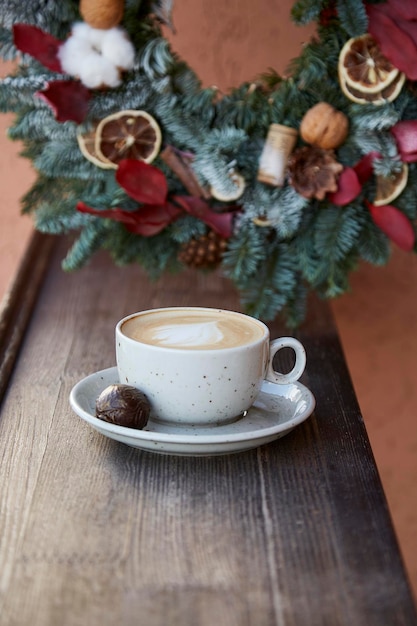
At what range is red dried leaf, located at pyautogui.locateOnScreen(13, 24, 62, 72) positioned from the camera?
29.9 inches

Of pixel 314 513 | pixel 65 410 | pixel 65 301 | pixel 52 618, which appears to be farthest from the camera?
pixel 65 301

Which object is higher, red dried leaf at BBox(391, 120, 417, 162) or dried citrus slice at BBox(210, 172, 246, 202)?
red dried leaf at BBox(391, 120, 417, 162)

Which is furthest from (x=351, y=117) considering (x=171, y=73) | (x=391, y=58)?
(x=171, y=73)

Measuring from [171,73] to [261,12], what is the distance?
0.39m

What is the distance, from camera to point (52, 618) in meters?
0.40

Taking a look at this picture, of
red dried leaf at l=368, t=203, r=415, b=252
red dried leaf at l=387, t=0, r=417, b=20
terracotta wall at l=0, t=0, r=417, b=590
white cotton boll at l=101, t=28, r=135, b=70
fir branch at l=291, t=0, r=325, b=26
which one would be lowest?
terracotta wall at l=0, t=0, r=417, b=590

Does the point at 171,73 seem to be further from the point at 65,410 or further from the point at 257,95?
the point at 65,410

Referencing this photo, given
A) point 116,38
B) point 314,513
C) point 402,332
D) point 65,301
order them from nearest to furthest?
point 314,513
point 116,38
point 65,301
point 402,332

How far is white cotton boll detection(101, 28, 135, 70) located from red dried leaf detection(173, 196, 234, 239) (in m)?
0.15

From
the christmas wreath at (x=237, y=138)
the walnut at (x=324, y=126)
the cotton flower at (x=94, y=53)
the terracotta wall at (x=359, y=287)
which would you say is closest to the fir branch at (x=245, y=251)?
the christmas wreath at (x=237, y=138)

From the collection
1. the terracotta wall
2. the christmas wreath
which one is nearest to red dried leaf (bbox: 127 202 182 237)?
the christmas wreath

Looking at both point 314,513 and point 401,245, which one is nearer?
point 314,513

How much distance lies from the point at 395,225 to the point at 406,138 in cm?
9

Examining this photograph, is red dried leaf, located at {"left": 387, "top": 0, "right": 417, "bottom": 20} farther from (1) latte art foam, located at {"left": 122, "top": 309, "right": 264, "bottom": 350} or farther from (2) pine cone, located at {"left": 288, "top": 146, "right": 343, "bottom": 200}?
(1) latte art foam, located at {"left": 122, "top": 309, "right": 264, "bottom": 350}
